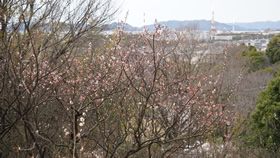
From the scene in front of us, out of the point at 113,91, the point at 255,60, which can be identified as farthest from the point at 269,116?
the point at 255,60

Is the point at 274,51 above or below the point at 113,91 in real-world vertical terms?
below

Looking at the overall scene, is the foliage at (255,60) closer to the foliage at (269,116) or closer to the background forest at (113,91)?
the background forest at (113,91)

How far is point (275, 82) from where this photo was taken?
7035 mm

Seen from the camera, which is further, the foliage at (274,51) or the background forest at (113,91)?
the foliage at (274,51)

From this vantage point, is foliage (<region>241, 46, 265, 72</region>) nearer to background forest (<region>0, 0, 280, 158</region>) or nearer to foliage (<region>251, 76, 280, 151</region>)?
background forest (<region>0, 0, 280, 158</region>)

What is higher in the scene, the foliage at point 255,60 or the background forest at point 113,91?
the background forest at point 113,91

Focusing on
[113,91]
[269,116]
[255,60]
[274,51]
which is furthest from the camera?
[274,51]

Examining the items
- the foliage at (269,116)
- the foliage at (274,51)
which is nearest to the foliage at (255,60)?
the foliage at (274,51)

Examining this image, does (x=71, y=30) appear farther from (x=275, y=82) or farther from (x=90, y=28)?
(x=275, y=82)

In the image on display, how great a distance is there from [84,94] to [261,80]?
1398cm

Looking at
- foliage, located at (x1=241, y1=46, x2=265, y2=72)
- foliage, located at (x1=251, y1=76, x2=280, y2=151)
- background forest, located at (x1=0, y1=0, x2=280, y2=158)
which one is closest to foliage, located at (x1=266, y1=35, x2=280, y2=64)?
foliage, located at (x1=241, y1=46, x2=265, y2=72)

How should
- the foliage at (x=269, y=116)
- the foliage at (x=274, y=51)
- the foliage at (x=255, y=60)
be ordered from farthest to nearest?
the foliage at (x=274, y=51) → the foliage at (x=255, y=60) → the foliage at (x=269, y=116)

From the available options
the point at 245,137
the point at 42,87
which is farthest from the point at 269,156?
the point at 42,87

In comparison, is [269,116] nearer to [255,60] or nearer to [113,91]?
[113,91]
